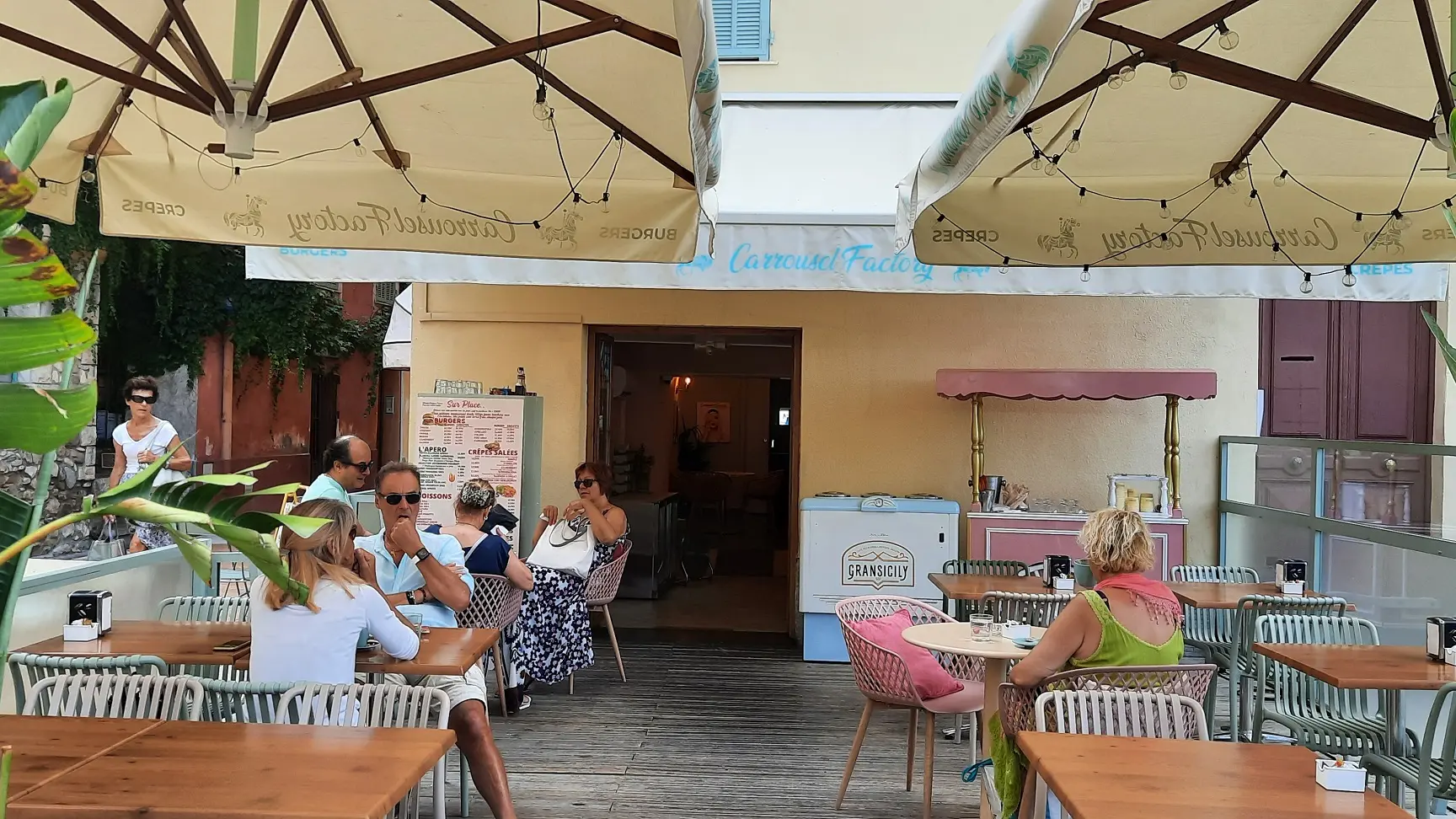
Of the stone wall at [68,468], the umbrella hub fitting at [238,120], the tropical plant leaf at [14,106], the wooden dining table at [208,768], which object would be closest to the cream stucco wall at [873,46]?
the umbrella hub fitting at [238,120]

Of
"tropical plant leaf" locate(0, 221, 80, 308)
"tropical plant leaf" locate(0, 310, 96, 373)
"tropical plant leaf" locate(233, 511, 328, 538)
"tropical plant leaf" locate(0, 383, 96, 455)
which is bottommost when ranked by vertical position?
"tropical plant leaf" locate(233, 511, 328, 538)

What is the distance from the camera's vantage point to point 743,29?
8602mm

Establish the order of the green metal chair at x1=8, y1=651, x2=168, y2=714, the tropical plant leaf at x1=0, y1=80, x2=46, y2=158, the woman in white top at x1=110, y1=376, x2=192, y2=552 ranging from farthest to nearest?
the woman in white top at x1=110, y1=376, x2=192, y2=552, the green metal chair at x1=8, y1=651, x2=168, y2=714, the tropical plant leaf at x1=0, y1=80, x2=46, y2=158

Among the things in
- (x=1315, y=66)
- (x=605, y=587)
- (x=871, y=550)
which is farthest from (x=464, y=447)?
(x=1315, y=66)

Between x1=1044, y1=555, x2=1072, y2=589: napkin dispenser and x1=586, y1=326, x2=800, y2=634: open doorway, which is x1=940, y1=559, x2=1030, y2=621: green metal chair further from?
x1=586, y1=326, x2=800, y2=634: open doorway

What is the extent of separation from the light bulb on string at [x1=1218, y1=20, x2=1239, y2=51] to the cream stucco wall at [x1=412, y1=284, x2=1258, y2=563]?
4.55m

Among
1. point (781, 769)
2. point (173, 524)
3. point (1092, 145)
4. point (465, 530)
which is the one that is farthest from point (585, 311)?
point (173, 524)

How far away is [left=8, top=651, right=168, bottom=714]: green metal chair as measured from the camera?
351 centimetres

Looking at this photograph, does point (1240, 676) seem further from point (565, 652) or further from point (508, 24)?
point (508, 24)

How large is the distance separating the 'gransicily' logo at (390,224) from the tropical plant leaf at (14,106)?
3.13m

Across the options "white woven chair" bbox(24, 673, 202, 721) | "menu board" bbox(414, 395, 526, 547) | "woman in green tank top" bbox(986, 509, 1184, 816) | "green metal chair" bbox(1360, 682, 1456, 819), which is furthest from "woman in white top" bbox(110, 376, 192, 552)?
"green metal chair" bbox(1360, 682, 1456, 819)

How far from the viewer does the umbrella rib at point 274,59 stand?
3596mm

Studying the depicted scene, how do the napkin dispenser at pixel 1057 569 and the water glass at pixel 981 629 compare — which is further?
the napkin dispenser at pixel 1057 569

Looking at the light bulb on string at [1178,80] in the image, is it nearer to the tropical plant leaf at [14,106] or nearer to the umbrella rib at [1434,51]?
the umbrella rib at [1434,51]
